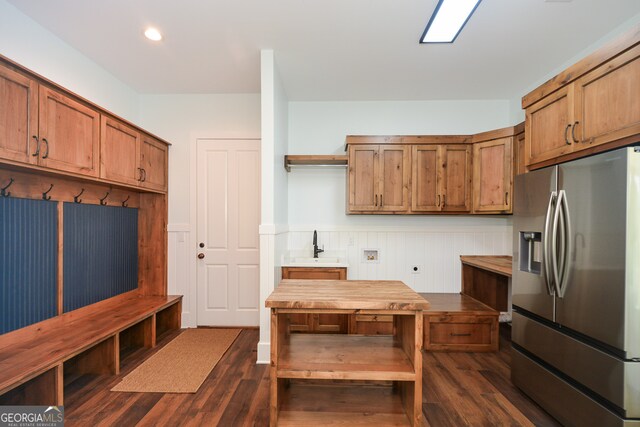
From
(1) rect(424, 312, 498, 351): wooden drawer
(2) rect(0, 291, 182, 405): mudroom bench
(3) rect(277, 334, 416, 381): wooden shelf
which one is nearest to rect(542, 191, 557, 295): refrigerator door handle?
(3) rect(277, 334, 416, 381): wooden shelf

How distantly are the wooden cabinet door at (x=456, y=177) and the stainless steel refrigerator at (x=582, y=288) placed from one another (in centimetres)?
113

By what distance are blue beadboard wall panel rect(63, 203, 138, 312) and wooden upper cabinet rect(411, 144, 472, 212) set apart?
327 centimetres

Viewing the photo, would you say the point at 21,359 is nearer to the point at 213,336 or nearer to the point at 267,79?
the point at 213,336

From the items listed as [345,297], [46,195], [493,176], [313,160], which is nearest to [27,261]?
[46,195]

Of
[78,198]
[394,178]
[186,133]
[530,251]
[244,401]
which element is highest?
[186,133]

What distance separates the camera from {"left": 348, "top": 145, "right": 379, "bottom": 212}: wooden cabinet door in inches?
131

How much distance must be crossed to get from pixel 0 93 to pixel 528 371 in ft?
12.9

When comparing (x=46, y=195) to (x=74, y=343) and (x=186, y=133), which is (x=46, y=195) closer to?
(x=74, y=343)

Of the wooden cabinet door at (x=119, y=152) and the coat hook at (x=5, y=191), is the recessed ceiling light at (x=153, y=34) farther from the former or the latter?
the coat hook at (x=5, y=191)

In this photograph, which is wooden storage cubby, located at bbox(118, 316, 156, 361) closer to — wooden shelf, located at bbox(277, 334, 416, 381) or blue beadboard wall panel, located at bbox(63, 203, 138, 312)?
blue beadboard wall panel, located at bbox(63, 203, 138, 312)

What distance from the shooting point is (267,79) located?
2.67 m

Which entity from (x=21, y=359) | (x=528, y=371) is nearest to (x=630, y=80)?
(x=528, y=371)

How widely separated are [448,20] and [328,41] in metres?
0.96

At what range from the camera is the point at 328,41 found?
249cm
